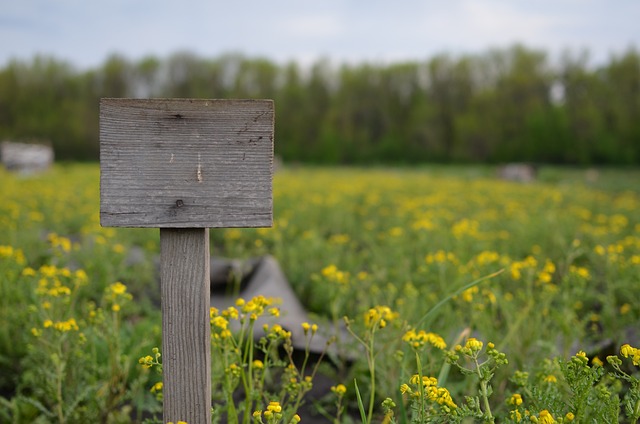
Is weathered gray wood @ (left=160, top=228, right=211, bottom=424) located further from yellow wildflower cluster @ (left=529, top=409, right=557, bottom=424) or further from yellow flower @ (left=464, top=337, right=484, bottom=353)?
yellow wildflower cluster @ (left=529, top=409, right=557, bottom=424)

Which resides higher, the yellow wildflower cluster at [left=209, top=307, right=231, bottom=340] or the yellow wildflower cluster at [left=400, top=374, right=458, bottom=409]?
the yellow wildflower cluster at [left=209, top=307, right=231, bottom=340]

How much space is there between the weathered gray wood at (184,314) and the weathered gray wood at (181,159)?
0.28 ft

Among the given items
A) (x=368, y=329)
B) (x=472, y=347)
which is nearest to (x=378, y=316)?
(x=368, y=329)

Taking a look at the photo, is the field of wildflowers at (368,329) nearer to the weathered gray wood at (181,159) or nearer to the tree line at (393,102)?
the weathered gray wood at (181,159)

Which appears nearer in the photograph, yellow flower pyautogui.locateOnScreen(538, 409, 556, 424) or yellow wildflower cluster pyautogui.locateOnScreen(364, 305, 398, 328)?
yellow flower pyautogui.locateOnScreen(538, 409, 556, 424)

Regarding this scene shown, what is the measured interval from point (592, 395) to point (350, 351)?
4.91ft

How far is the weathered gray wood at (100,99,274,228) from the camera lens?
5.34 feet

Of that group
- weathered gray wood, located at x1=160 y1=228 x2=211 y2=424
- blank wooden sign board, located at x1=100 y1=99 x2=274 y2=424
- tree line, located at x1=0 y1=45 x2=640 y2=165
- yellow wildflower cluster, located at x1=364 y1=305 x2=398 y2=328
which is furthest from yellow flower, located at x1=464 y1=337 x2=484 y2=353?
tree line, located at x1=0 y1=45 x2=640 y2=165

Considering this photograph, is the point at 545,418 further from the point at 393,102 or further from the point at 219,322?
the point at 393,102

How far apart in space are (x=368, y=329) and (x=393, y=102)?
139ft

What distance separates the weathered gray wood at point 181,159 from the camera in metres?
1.63

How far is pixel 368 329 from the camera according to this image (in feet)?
7.19

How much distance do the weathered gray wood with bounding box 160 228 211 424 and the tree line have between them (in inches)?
1375

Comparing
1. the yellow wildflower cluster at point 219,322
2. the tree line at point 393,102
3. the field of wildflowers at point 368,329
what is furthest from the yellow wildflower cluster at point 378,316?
the tree line at point 393,102
